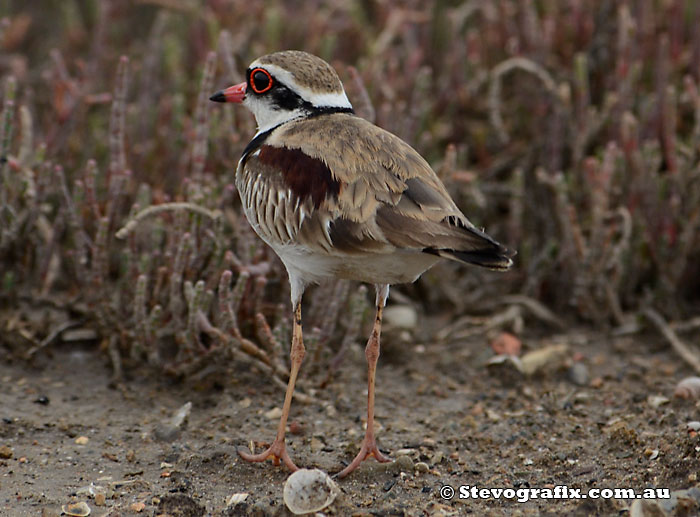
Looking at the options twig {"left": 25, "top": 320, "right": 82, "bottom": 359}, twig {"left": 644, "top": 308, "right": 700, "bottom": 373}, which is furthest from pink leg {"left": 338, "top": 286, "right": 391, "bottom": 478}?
twig {"left": 644, "top": 308, "right": 700, "bottom": 373}

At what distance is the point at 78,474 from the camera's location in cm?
361

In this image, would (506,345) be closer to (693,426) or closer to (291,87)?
(693,426)

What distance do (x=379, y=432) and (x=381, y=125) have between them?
183 centimetres

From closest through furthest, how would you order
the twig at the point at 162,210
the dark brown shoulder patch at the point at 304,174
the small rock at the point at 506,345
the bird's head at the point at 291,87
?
1. the dark brown shoulder patch at the point at 304,174
2. the bird's head at the point at 291,87
3. the twig at the point at 162,210
4. the small rock at the point at 506,345

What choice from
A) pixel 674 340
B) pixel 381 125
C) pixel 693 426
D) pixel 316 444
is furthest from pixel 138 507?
pixel 674 340

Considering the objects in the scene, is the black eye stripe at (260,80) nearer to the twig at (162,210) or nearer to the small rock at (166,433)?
the twig at (162,210)

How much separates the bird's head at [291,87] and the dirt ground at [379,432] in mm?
1273

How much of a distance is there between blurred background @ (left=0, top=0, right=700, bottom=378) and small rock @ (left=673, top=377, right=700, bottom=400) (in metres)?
0.83

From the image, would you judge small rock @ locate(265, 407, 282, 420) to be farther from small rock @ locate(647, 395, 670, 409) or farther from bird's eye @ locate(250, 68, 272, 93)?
small rock @ locate(647, 395, 670, 409)

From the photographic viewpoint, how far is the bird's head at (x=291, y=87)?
390 cm

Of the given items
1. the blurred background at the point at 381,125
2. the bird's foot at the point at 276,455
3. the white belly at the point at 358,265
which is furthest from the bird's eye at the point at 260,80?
the bird's foot at the point at 276,455

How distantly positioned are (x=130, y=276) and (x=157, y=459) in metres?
1.01

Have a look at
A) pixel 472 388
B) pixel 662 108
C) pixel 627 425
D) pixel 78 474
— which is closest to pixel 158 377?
pixel 78 474

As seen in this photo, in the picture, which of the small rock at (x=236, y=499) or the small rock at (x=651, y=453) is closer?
the small rock at (x=236, y=499)
